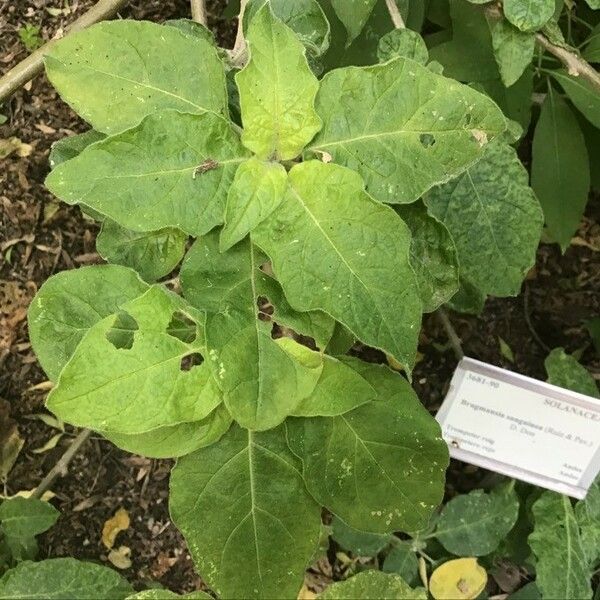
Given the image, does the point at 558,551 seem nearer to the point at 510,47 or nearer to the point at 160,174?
the point at 510,47

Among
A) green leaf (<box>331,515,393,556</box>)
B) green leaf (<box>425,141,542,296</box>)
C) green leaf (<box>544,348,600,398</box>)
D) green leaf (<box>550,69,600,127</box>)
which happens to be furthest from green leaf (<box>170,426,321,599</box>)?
green leaf (<box>550,69,600,127</box>)

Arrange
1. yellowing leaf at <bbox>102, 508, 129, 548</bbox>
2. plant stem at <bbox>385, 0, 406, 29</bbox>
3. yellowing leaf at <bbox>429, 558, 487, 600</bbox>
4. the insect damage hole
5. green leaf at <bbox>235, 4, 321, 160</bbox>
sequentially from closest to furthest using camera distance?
green leaf at <bbox>235, 4, 321, 160</bbox>, the insect damage hole, plant stem at <bbox>385, 0, 406, 29</bbox>, yellowing leaf at <bbox>429, 558, 487, 600</bbox>, yellowing leaf at <bbox>102, 508, 129, 548</bbox>

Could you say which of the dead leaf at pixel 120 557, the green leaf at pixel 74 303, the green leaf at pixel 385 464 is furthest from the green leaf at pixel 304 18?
the dead leaf at pixel 120 557

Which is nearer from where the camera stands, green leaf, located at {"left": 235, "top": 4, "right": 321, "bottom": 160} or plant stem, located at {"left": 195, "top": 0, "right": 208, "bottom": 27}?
green leaf, located at {"left": 235, "top": 4, "right": 321, "bottom": 160}

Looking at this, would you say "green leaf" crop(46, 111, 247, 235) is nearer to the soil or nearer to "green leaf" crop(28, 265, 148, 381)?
"green leaf" crop(28, 265, 148, 381)

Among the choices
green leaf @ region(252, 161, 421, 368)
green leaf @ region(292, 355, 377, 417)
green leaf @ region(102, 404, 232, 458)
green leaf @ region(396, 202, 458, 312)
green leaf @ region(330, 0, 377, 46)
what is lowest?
green leaf @ region(102, 404, 232, 458)

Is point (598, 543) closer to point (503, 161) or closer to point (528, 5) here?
point (503, 161)

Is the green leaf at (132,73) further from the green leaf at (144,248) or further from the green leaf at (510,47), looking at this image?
the green leaf at (510,47)
